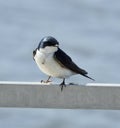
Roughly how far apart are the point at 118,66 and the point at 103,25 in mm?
2514

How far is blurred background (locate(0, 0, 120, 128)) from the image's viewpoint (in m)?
7.70

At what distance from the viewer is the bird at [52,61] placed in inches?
148

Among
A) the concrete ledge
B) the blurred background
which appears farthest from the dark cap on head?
the blurred background

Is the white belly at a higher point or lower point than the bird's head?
lower

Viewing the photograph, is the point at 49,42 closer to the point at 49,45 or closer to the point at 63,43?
the point at 49,45

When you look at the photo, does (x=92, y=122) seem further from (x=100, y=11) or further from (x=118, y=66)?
(x=100, y=11)

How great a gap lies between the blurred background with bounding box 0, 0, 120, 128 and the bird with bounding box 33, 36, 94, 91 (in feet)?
7.88

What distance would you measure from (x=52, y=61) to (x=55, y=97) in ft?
1.52

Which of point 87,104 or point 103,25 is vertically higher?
point 87,104

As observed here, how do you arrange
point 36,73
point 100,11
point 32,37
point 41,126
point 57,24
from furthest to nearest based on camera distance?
point 100,11 → point 57,24 → point 32,37 → point 36,73 → point 41,126

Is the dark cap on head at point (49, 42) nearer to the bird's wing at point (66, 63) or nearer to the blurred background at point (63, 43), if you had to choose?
the bird's wing at point (66, 63)

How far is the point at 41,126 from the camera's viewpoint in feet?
24.8

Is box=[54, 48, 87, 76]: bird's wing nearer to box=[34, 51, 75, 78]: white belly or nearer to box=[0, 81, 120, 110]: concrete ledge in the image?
box=[34, 51, 75, 78]: white belly

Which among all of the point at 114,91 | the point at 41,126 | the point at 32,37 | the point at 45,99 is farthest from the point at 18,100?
the point at 32,37
